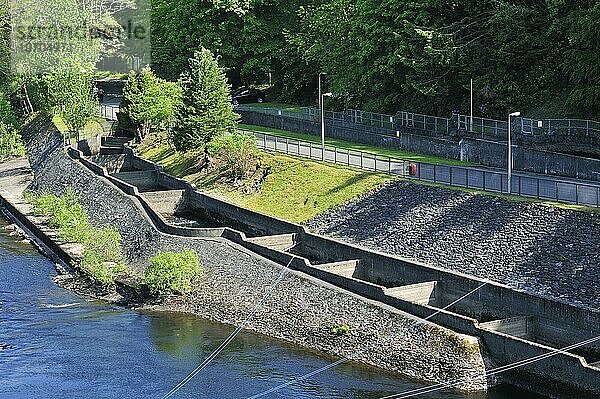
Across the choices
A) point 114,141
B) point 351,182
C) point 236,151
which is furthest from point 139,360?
point 114,141

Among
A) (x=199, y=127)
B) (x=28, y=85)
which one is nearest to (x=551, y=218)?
(x=199, y=127)

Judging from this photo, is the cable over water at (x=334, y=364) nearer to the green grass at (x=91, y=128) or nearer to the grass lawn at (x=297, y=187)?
the grass lawn at (x=297, y=187)

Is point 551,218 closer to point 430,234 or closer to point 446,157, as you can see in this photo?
point 430,234

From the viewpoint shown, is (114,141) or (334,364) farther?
(114,141)

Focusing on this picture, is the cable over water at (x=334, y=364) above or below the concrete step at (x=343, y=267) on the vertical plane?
below

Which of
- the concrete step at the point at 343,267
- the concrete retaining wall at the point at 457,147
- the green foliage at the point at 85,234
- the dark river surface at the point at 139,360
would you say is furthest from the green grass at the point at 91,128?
the concrete step at the point at 343,267

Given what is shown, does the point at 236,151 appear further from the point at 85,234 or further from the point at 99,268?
the point at 99,268
